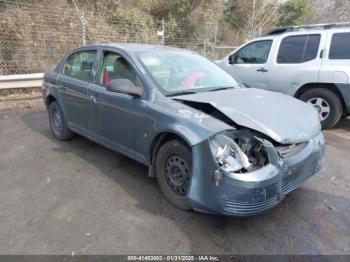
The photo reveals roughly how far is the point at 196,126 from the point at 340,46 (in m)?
4.35

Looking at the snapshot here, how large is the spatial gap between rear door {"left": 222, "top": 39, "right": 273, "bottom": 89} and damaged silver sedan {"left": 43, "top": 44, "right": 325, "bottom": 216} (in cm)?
274

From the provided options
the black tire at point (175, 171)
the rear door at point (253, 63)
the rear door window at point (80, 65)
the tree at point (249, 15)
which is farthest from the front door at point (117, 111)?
the tree at point (249, 15)

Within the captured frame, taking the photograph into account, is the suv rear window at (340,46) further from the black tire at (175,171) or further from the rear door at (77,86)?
the rear door at (77,86)

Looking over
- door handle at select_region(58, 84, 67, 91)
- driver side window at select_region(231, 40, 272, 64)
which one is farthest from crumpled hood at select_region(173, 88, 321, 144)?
driver side window at select_region(231, 40, 272, 64)

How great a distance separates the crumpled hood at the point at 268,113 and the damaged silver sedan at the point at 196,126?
0.04 feet

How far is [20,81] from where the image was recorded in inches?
320

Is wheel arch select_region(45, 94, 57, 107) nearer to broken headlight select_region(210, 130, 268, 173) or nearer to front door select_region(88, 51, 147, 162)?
front door select_region(88, 51, 147, 162)

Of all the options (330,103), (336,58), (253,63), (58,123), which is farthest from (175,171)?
(253,63)

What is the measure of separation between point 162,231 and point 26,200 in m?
1.66

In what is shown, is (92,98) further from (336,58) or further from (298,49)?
(336,58)

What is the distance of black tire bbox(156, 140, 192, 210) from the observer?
2.93m

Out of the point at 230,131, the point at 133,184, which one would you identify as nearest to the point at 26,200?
the point at 133,184

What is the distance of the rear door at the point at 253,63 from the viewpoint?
6.63 metres

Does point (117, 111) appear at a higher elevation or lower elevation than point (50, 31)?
lower
